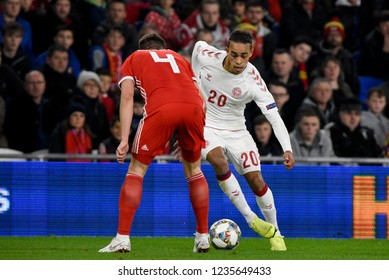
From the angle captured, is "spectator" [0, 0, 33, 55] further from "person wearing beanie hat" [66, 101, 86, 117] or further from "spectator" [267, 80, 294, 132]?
"spectator" [267, 80, 294, 132]

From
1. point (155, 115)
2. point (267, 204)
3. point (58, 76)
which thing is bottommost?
point (267, 204)

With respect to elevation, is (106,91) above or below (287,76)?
below

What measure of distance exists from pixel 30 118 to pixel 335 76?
5.23 m

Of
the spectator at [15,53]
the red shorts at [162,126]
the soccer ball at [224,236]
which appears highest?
the spectator at [15,53]

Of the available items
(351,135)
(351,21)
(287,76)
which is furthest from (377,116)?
(351,21)

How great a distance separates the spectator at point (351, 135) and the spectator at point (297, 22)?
9.58 feet

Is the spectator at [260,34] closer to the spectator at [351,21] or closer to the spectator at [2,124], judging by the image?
the spectator at [351,21]

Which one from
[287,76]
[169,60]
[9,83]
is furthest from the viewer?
[287,76]

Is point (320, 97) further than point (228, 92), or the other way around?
point (320, 97)

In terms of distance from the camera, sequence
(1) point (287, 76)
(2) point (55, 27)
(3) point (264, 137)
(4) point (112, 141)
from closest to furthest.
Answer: (4) point (112, 141), (3) point (264, 137), (1) point (287, 76), (2) point (55, 27)

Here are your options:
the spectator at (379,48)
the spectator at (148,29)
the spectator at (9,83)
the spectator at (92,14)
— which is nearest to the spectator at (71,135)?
the spectator at (9,83)

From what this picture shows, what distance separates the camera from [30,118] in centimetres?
1709

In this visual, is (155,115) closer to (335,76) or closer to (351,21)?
(335,76)

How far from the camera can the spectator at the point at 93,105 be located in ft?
56.9
